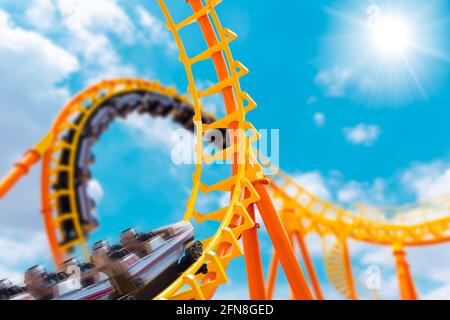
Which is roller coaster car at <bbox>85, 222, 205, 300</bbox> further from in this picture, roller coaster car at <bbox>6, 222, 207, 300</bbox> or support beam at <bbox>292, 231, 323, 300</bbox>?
support beam at <bbox>292, 231, 323, 300</bbox>

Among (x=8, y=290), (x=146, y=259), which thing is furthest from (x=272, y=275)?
(x=8, y=290)

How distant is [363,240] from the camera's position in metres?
12.8

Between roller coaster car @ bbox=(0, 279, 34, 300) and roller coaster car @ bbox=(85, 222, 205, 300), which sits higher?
roller coaster car @ bbox=(85, 222, 205, 300)

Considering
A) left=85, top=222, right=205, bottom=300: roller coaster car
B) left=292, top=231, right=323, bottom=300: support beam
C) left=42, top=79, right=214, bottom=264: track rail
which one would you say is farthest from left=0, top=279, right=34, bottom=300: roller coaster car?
left=292, top=231, right=323, bottom=300: support beam

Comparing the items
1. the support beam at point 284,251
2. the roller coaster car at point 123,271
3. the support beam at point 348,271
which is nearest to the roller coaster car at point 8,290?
the roller coaster car at point 123,271

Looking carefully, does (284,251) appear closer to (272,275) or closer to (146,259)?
(146,259)

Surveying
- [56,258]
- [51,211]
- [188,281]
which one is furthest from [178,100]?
[188,281]

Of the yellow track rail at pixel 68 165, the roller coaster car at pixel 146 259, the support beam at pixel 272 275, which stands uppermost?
the yellow track rail at pixel 68 165

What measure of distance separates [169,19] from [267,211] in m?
2.72

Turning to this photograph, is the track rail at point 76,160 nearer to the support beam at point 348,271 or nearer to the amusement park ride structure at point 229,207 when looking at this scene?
A: the amusement park ride structure at point 229,207

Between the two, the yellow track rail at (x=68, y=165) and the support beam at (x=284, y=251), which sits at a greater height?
the yellow track rail at (x=68, y=165)
